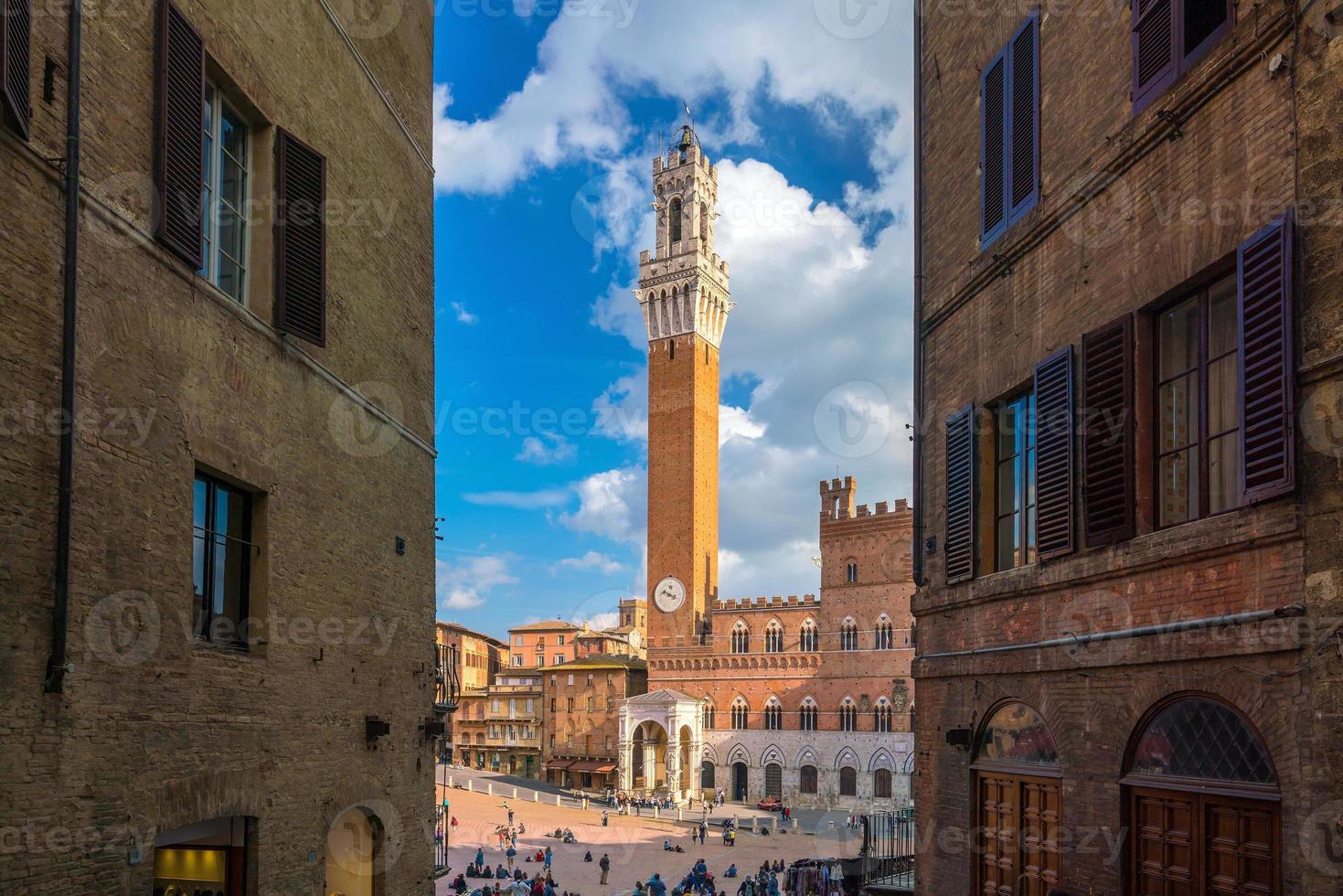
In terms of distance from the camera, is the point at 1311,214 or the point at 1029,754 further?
the point at 1029,754

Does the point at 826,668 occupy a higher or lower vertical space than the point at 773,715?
higher

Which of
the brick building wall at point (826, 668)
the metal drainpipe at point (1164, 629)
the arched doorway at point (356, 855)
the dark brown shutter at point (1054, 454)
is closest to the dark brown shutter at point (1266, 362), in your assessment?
the metal drainpipe at point (1164, 629)

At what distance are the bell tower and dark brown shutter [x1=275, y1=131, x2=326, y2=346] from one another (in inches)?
2294

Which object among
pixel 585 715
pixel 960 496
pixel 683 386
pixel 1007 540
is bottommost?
pixel 585 715

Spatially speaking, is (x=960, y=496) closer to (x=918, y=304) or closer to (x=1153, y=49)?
(x=918, y=304)

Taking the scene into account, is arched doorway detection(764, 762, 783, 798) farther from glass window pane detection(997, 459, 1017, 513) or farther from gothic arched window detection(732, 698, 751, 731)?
glass window pane detection(997, 459, 1017, 513)

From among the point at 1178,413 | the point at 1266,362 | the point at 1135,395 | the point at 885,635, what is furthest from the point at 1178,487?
the point at 885,635

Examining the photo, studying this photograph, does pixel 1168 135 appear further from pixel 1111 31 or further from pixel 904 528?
pixel 904 528

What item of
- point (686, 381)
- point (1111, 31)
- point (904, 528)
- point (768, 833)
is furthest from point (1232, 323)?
point (686, 381)

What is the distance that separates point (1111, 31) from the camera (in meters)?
9.52

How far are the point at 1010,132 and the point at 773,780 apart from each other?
5580 centimetres

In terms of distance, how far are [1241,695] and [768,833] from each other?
44.4 metres

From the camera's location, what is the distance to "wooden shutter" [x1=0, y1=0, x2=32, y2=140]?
668 cm

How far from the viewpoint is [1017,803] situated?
414 inches
